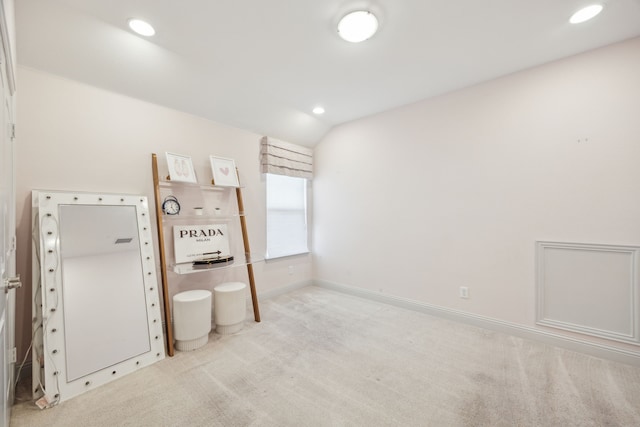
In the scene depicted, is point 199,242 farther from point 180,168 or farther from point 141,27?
point 141,27

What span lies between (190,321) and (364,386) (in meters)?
1.58

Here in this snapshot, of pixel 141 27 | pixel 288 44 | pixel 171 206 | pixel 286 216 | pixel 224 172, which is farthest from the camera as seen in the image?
pixel 286 216

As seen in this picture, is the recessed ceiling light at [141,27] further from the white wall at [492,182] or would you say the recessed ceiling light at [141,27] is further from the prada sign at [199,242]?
the white wall at [492,182]

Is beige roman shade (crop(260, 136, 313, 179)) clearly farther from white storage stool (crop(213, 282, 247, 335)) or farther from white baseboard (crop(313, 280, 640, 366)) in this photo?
white baseboard (crop(313, 280, 640, 366))

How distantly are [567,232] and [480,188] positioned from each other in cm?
81

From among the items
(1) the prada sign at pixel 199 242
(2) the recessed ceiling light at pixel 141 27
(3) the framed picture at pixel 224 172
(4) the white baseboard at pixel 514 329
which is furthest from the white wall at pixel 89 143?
(4) the white baseboard at pixel 514 329

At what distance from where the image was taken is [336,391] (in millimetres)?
1787

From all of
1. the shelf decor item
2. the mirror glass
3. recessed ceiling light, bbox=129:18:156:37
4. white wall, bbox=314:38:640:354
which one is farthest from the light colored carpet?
recessed ceiling light, bbox=129:18:156:37

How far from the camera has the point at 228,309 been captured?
8.48 feet

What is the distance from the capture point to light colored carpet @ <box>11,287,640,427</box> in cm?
155

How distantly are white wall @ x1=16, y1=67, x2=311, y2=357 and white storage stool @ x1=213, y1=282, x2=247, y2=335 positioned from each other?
1.51 feet

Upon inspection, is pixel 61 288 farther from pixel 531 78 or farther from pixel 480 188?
pixel 531 78

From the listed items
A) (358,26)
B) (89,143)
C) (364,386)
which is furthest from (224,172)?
(364,386)

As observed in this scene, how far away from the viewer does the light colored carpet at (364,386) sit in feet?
5.10
